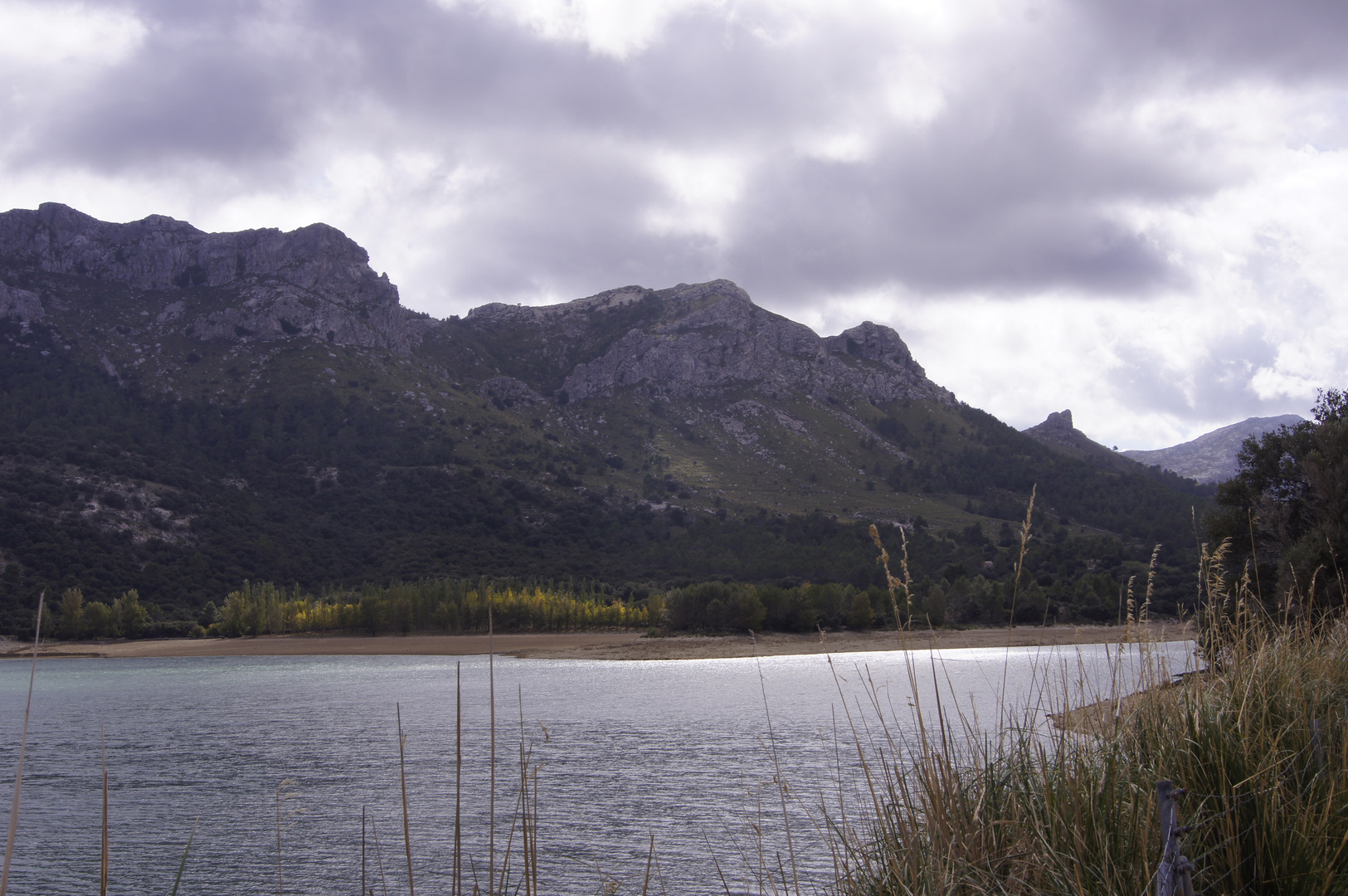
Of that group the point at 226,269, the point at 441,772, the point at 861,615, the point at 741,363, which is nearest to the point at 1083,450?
the point at 741,363

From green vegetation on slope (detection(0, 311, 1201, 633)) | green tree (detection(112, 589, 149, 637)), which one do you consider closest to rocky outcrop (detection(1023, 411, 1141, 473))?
green vegetation on slope (detection(0, 311, 1201, 633))

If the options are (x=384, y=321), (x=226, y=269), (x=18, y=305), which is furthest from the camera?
(x=384, y=321)

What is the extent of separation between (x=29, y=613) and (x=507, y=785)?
73234mm

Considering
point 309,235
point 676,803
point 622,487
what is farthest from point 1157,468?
point 676,803

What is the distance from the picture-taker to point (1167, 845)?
2.31m

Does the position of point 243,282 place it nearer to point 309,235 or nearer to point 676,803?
point 309,235

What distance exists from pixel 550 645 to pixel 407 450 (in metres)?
51.7

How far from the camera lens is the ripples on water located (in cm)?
1488

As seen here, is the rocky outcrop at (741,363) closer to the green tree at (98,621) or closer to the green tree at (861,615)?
the green tree at (861,615)

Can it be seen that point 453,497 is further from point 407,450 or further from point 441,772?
point 441,772

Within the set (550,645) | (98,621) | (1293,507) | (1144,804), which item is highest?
(1293,507)

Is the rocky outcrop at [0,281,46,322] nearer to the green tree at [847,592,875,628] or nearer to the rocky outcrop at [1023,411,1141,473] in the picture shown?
the green tree at [847,592,875,628]

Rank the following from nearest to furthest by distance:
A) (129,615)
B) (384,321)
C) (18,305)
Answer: (129,615) → (18,305) → (384,321)

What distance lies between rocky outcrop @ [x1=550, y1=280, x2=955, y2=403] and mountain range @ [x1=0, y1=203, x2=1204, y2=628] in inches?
25.9
